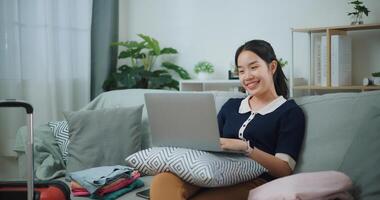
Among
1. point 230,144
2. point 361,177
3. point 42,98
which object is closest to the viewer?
point 361,177

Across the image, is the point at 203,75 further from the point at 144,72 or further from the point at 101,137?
the point at 101,137

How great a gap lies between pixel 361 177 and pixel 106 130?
129 centimetres

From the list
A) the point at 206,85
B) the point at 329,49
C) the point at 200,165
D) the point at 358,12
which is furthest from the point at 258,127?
the point at 206,85

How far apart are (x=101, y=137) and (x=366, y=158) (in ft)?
4.28

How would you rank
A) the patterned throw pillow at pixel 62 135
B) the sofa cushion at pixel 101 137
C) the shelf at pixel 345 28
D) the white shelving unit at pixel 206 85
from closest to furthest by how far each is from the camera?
the sofa cushion at pixel 101 137 < the patterned throw pillow at pixel 62 135 < the shelf at pixel 345 28 < the white shelving unit at pixel 206 85

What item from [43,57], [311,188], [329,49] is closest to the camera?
[311,188]

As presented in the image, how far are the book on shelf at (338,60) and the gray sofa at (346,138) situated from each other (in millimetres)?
1034

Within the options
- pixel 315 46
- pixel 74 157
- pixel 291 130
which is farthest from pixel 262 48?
pixel 315 46

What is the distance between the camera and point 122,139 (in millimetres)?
2311

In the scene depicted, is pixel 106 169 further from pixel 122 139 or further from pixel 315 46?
pixel 315 46

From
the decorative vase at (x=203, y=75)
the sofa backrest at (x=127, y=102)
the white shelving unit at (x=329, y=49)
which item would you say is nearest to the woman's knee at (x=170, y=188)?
the sofa backrest at (x=127, y=102)

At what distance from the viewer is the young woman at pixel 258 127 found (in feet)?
5.21

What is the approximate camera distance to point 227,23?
3.47 metres

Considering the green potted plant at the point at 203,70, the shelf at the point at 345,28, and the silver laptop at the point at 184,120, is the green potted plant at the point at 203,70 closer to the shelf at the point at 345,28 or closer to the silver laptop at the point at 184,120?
the shelf at the point at 345,28
